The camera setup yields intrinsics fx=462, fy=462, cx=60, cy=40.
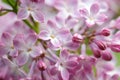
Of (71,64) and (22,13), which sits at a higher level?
(22,13)

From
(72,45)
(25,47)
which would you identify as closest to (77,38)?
(72,45)

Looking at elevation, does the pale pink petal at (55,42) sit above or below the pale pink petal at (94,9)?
below

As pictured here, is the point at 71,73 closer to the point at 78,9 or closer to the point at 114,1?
the point at 78,9

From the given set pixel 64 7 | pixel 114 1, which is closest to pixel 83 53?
pixel 64 7

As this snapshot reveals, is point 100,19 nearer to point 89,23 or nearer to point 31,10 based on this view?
point 89,23

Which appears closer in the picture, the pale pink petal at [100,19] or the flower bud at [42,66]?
the flower bud at [42,66]

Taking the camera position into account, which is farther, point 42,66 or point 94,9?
point 94,9

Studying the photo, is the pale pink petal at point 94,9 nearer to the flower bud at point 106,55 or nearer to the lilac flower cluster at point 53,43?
the lilac flower cluster at point 53,43

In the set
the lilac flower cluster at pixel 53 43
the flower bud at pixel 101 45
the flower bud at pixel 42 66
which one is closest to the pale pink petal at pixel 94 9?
the lilac flower cluster at pixel 53 43

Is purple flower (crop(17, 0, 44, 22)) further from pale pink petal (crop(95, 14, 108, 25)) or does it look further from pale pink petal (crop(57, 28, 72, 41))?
pale pink petal (crop(95, 14, 108, 25))
